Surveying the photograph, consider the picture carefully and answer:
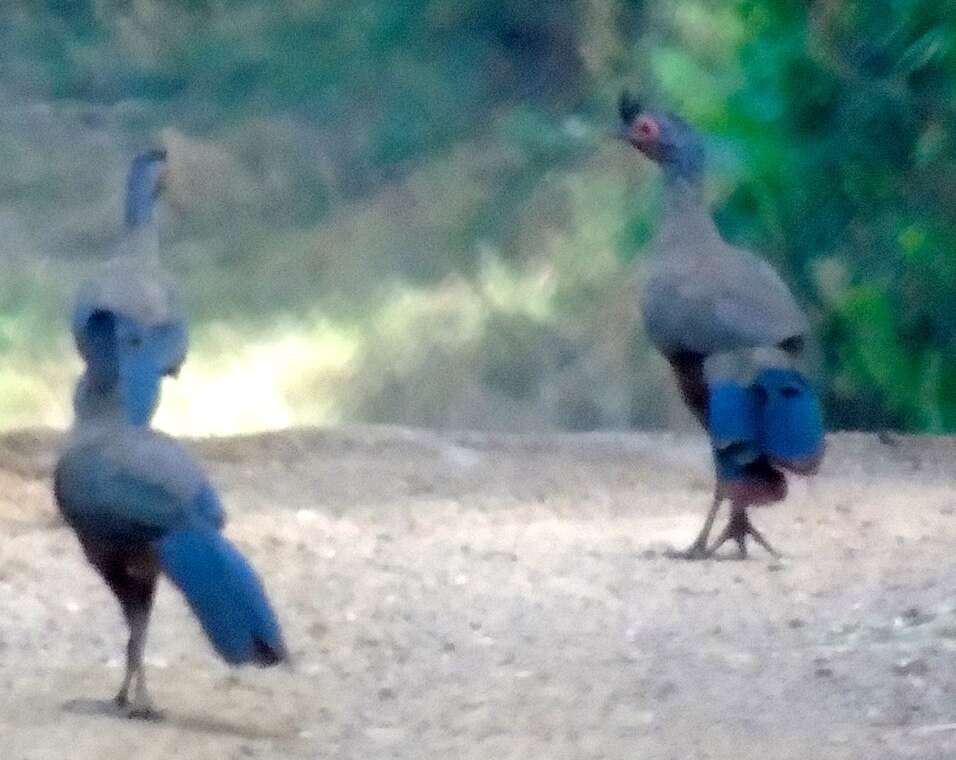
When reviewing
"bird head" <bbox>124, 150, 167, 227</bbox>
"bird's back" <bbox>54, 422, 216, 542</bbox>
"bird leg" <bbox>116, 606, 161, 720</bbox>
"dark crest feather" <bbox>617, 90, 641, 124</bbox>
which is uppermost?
"dark crest feather" <bbox>617, 90, 641, 124</bbox>

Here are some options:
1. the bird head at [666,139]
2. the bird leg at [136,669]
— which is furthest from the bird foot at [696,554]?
the bird leg at [136,669]

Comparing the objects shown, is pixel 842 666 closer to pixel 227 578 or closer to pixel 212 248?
pixel 227 578

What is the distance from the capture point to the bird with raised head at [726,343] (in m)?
5.78

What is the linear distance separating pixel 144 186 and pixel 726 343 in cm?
244

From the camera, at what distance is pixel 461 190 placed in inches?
458

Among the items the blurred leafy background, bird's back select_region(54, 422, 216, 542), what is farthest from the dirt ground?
the blurred leafy background

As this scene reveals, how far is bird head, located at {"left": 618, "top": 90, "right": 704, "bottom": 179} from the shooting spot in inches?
275

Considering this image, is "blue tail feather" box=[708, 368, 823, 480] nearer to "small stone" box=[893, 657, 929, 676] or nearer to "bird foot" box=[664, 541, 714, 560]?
"bird foot" box=[664, 541, 714, 560]

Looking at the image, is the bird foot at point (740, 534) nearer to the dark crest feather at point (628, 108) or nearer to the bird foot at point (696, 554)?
the bird foot at point (696, 554)

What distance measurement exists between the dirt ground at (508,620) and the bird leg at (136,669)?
62 millimetres

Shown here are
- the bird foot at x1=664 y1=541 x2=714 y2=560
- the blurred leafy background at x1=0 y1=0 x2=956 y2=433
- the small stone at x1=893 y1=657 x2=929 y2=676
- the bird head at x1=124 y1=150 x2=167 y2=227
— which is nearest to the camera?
the small stone at x1=893 y1=657 x2=929 y2=676

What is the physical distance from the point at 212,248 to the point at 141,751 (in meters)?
8.07

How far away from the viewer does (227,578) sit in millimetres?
4062

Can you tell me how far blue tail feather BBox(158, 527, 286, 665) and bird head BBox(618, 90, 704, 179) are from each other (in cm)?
330
